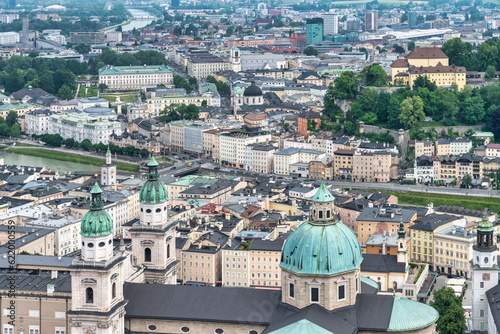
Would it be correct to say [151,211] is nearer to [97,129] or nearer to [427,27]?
[97,129]

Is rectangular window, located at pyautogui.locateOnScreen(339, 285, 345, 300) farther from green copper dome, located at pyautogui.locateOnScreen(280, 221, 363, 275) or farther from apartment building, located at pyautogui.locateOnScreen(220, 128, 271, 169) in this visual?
apartment building, located at pyautogui.locateOnScreen(220, 128, 271, 169)

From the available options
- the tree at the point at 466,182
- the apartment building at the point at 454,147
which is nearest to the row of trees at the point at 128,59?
the apartment building at the point at 454,147

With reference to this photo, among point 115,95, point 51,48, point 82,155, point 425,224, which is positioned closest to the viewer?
point 425,224

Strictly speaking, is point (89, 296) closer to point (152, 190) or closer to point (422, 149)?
point (152, 190)

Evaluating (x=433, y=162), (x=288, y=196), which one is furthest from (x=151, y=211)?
(x=433, y=162)

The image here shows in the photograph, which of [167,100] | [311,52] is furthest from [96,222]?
[311,52]

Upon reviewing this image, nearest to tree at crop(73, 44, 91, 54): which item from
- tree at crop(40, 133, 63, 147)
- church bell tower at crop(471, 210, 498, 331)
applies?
tree at crop(40, 133, 63, 147)

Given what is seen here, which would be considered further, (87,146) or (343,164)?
(87,146)
